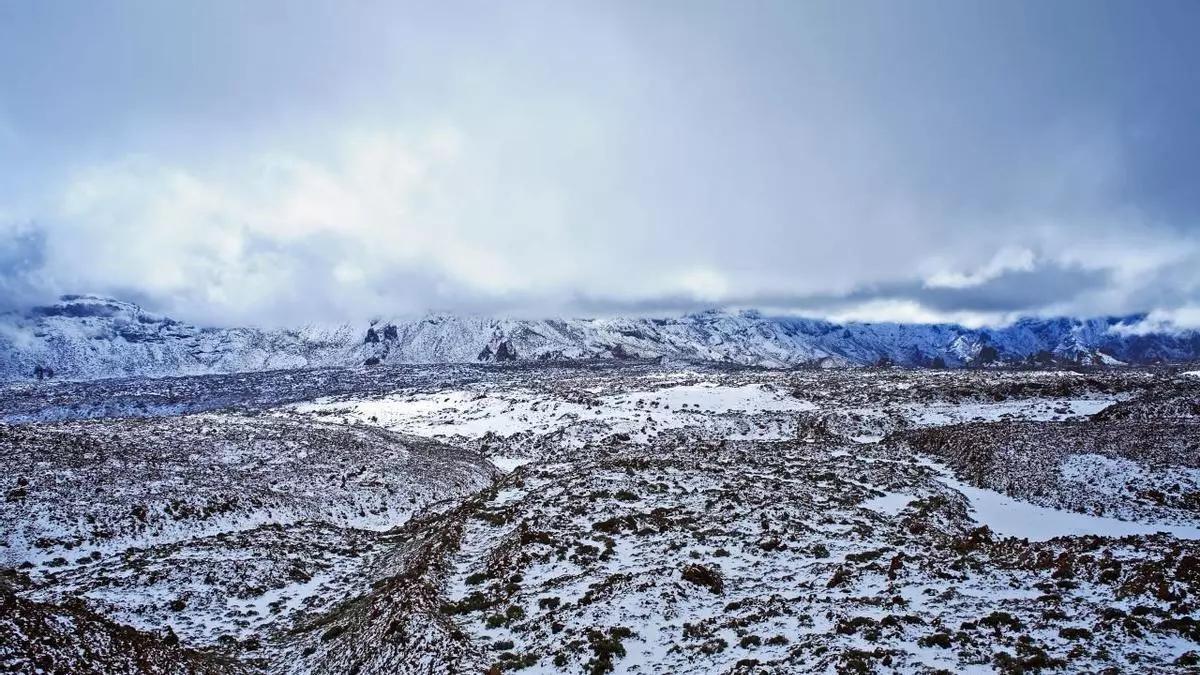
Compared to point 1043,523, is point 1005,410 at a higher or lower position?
higher

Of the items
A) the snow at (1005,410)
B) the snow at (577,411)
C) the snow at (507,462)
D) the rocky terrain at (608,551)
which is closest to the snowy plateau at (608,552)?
the rocky terrain at (608,551)

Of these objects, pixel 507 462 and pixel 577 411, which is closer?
pixel 507 462

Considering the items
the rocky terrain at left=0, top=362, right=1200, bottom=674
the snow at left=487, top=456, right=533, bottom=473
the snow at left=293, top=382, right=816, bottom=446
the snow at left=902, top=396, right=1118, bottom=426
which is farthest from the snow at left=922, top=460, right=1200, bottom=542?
the snow at left=487, top=456, right=533, bottom=473

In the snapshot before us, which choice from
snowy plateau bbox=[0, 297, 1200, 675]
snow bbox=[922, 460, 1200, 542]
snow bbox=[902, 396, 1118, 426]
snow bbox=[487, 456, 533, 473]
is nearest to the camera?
snowy plateau bbox=[0, 297, 1200, 675]

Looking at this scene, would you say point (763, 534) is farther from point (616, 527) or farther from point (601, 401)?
point (601, 401)

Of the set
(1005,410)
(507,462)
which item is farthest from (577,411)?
(1005,410)

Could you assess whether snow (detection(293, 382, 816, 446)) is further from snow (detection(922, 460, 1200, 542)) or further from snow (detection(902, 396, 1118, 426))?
snow (detection(922, 460, 1200, 542))

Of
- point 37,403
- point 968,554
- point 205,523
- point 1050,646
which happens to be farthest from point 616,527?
point 37,403

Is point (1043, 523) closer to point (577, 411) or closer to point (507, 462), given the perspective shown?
point (507, 462)
